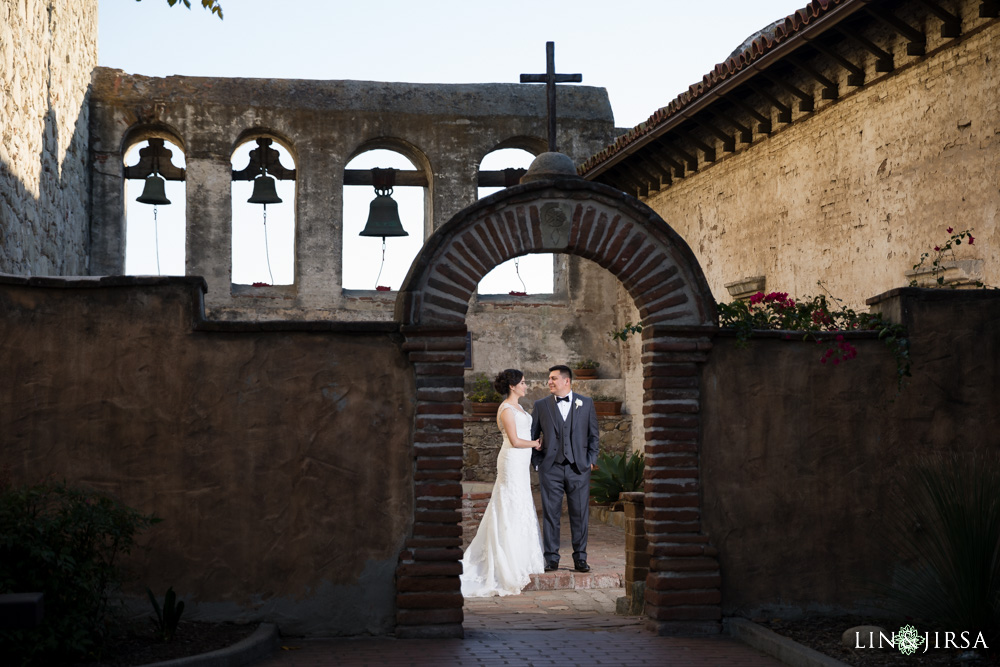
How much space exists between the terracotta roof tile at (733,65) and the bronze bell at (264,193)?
4273mm

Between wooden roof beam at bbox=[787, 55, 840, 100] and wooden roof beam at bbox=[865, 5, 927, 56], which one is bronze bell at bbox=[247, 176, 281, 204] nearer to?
wooden roof beam at bbox=[787, 55, 840, 100]

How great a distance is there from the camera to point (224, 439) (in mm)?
7074

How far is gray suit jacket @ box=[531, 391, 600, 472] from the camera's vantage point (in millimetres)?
10023

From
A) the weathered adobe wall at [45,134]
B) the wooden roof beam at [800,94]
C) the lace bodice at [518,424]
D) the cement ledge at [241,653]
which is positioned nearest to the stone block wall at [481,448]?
the lace bodice at [518,424]

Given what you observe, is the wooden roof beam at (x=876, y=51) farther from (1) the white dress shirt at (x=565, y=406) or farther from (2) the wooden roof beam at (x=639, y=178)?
(2) the wooden roof beam at (x=639, y=178)

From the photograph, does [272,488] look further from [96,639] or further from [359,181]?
[359,181]

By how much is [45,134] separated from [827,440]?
835 centimetres

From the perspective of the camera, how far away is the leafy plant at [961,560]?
19.9 feet

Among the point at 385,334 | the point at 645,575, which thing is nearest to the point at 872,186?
the point at 645,575

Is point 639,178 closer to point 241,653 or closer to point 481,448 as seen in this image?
point 481,448

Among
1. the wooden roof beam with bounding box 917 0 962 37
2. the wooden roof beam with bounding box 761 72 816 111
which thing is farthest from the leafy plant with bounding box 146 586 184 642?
the wooden roof beam with bounding box 761 72 816 111

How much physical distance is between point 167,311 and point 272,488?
4.35 feet

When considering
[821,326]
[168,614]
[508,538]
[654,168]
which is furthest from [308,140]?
[168,614]

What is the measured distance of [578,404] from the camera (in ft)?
33.1
